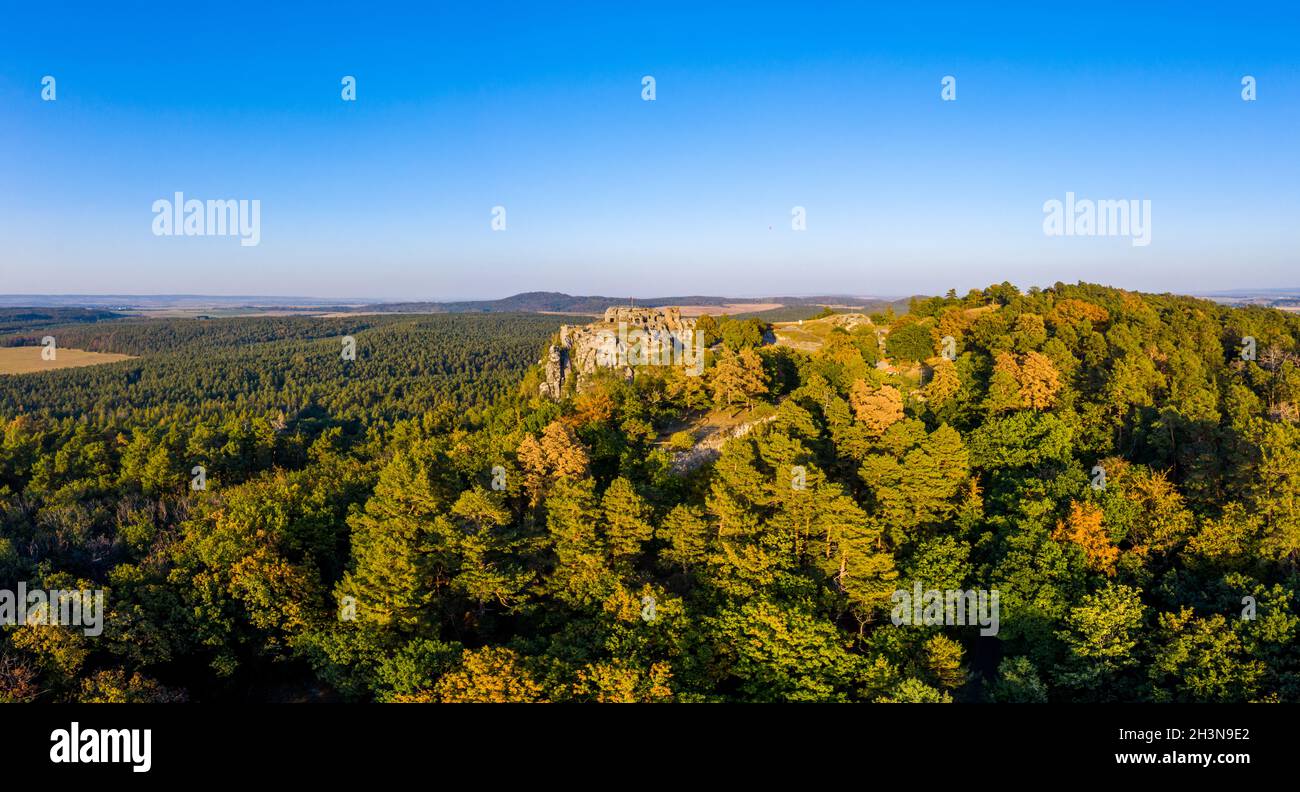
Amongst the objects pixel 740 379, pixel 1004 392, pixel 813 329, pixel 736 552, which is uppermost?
pixel 813 329

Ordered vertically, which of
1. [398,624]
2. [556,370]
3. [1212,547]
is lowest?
[398,624]

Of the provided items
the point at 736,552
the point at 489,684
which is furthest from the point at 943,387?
the point at 489,684

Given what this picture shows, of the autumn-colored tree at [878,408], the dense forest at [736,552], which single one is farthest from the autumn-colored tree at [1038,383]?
the autumn-colored tree at [878,408]

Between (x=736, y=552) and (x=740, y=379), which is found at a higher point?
(x=740, y=379)

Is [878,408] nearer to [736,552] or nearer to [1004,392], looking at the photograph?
[1004,392]

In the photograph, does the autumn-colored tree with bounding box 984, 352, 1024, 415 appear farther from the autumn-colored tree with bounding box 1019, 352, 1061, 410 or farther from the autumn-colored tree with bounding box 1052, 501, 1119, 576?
the autumn-colored tree with bounding box 1052, 501, 1119, 576

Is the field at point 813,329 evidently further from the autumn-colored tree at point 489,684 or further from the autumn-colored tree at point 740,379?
the autumn-colored tree at point 489,684

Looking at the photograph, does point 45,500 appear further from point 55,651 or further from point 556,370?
point 556,370

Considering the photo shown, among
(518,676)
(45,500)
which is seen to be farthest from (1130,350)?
(45,500)
